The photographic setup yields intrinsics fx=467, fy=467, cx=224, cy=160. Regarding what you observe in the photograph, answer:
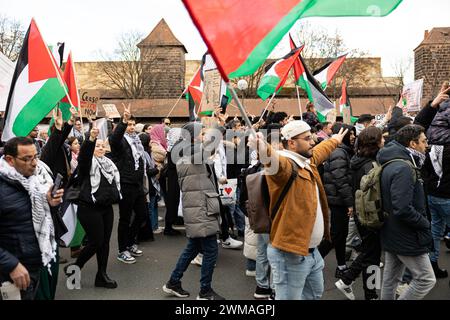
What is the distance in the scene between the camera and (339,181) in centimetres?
558

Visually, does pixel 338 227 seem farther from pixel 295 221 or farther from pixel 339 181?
pixel 295 221

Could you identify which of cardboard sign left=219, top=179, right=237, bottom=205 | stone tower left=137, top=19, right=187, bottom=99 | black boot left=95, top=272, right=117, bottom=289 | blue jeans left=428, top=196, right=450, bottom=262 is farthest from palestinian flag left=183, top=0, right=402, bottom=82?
stone tower left=137, top=19, right=187, bottom=99

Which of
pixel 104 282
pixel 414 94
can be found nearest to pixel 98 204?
pixel 104 282

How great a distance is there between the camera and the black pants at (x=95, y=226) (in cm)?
537

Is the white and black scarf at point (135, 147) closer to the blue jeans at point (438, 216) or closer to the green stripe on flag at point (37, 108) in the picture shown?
the green stripe on flag at point (37, 108)

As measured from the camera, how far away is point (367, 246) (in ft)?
16.4

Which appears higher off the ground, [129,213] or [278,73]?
[278,73]

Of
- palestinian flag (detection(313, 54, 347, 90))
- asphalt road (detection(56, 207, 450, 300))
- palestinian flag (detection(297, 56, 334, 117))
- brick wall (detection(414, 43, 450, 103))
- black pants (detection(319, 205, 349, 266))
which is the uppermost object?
brick wall (detection(414, 43, 450, 103))

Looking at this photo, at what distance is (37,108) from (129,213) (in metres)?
2.34

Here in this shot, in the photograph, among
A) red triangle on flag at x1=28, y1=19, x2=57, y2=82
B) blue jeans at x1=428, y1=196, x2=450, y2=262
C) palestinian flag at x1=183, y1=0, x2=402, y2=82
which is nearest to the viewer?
palestinian flag at x1=183, y1=0, x2=402, y2=82

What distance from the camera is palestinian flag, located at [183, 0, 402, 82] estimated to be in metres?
2.97

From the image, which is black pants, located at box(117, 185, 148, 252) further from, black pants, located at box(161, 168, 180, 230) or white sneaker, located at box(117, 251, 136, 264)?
black pants, located at box(161, 168, 180, 230)

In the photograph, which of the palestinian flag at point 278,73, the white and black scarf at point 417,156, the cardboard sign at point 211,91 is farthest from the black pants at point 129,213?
the white and black scarf at point 417,156

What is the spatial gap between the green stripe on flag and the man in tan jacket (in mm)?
2527
